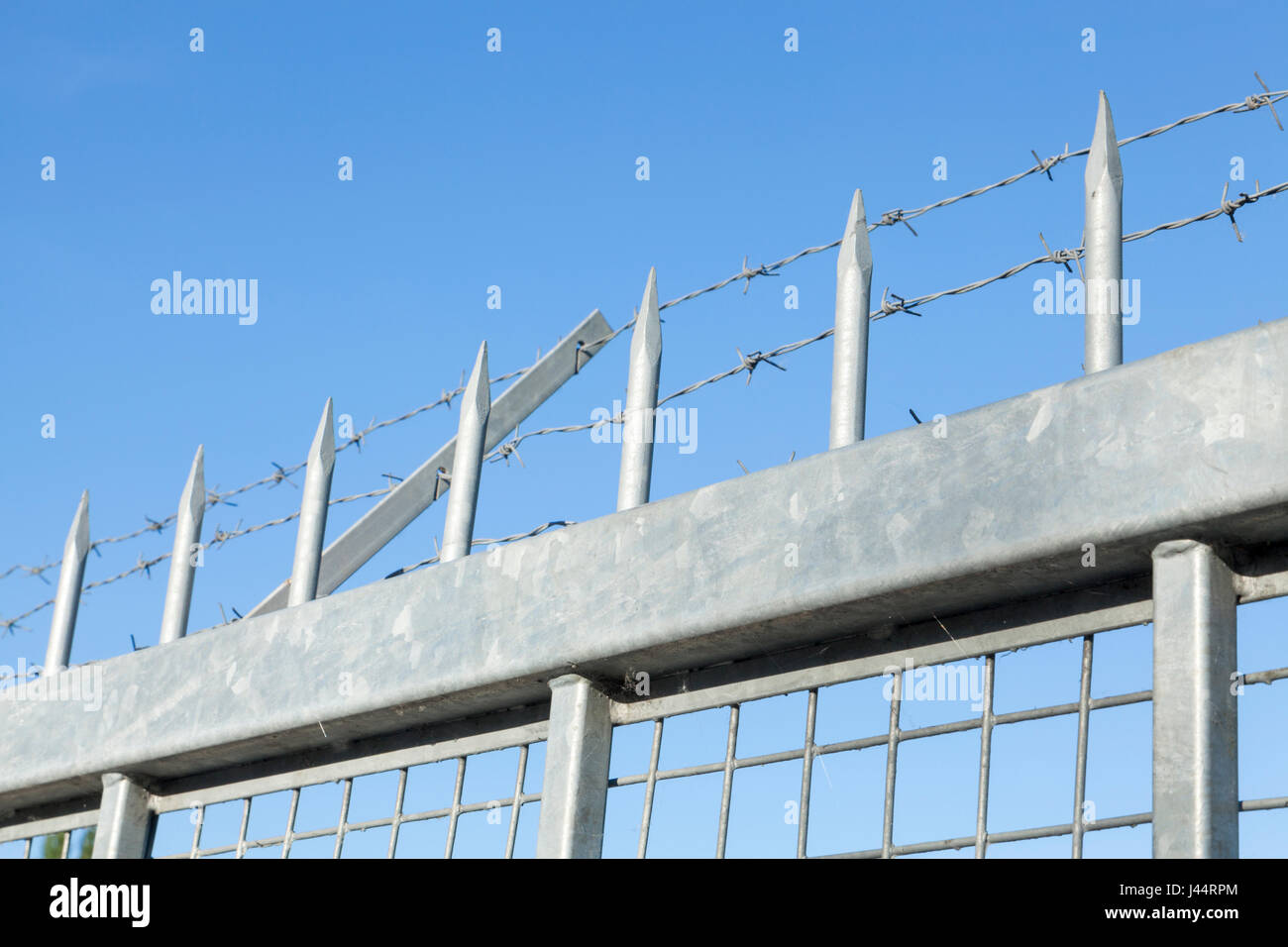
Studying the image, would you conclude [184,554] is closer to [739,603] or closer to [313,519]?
[313,519]

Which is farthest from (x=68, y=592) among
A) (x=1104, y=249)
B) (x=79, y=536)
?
(x=1104, y=249)

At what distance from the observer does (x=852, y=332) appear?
5652 mm

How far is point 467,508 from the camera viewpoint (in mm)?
6668

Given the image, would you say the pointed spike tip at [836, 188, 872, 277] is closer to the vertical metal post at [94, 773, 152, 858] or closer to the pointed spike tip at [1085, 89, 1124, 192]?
the pointed spike tip at [1085, 89, 1124, 192]

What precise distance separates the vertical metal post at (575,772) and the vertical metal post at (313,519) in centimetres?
158

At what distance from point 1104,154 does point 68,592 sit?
5.59 metres

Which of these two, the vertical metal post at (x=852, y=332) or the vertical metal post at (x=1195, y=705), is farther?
the vertical metal post at (x=852, y=332)

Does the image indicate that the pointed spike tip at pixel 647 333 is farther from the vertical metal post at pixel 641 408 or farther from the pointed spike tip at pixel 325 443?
the pointed spike tip at pixel 325 443

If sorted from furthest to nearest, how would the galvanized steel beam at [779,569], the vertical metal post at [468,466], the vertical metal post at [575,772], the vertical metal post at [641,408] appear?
the vertical metal post at [468,466] → the vertical metal post at [641,408] → the vertical metal post at [575,772] → the galvanized steel beam at [779,569]

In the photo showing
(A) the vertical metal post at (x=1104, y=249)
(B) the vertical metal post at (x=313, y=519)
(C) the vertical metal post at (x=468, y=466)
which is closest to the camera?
(A) the vertical metal post at (x=1104, y=249)

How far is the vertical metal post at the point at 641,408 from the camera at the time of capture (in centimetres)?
609

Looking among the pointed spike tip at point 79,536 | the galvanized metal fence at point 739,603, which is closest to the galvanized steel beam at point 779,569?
the galvanized metal fence at point 739,603
